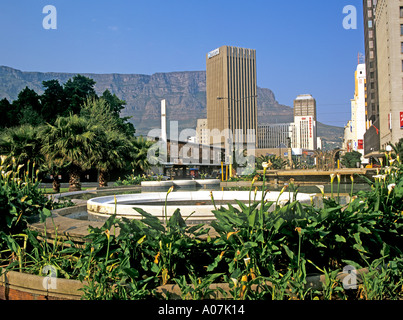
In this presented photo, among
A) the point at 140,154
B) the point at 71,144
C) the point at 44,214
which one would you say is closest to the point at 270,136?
the point at 140,154

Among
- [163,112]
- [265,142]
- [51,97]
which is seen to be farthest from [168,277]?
[265,142]

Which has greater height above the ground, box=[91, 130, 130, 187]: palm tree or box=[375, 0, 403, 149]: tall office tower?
box=[375, 0, 403, 149]: tall office tower

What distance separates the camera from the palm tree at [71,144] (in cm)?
2256

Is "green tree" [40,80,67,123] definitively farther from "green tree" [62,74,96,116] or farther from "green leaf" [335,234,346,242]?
"green leaf" [335,234,346,242]

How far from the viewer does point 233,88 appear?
159 m

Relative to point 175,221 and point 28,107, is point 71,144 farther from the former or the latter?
point 28,107

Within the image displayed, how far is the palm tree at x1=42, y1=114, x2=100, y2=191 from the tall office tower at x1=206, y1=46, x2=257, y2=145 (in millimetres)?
125330

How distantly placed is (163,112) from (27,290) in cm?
9061

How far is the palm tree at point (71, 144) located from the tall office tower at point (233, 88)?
411 feet

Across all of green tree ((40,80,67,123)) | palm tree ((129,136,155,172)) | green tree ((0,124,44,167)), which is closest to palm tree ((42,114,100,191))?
green tree ((0,124,44,167))

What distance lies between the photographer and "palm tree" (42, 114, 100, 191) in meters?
22.6

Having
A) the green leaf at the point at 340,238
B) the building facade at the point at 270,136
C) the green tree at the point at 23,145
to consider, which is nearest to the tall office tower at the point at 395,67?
the green tree at the point at 23,145
